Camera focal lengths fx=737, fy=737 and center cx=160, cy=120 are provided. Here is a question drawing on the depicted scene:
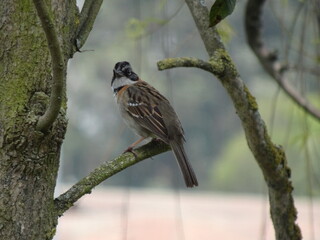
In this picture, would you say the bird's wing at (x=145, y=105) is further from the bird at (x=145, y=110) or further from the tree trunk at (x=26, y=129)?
the tree trunk at (x=26, y=129)

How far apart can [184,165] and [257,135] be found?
1095 mm

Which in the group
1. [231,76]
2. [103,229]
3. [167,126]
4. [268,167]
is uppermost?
[103,229]

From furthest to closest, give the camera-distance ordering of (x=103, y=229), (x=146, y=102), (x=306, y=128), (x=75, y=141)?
(x=75, y=141)
(x=103, y=229)
(x=146, y=102)
(x=306, y=128)

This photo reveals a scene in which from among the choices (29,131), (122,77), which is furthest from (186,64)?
(122,77)

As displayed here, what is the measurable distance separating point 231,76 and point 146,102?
2.11 meters

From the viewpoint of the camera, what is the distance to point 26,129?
3006 millimetres

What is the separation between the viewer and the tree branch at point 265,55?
15.4ft

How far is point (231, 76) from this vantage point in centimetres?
370

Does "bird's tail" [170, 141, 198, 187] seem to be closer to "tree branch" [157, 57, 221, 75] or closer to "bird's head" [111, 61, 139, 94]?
"bird's head" [111, 61, 139, 94]

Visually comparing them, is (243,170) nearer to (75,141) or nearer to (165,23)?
(75,141)

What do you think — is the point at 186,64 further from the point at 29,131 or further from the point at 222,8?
the point at 29,131

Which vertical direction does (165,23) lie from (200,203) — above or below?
below

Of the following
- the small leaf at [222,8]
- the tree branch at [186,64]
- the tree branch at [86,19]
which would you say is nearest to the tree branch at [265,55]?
the tree branch at [186,64]

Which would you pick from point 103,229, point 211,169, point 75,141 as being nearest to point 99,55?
point 75,141
